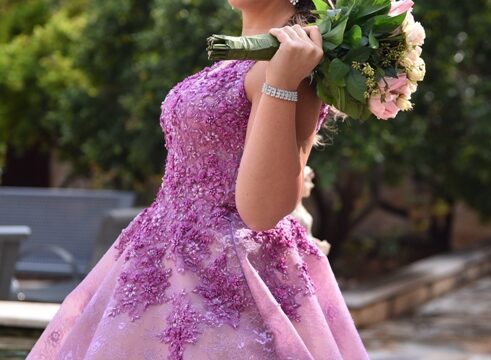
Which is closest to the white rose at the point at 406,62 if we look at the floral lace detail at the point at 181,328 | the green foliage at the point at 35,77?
the floral lace detail at the point at 181,328

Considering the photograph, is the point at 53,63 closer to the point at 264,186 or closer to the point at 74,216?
the point at 74,216

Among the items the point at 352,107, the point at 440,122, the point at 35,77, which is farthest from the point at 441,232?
the point at 352,107

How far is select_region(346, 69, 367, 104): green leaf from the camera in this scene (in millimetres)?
2619

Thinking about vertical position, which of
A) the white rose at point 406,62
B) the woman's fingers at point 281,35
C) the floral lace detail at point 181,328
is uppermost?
the woman's fingers at point 281,35

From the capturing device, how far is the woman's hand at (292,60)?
2.57m

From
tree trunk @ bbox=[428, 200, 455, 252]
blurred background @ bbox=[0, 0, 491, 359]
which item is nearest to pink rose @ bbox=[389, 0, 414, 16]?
blurred background @ bbox=[0, 0, 491, 359]

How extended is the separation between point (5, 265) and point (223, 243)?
425cm

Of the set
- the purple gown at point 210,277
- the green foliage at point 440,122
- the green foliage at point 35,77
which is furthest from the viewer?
the green foliage at point 35,77

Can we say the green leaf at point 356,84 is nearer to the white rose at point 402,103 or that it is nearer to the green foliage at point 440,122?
the white rose at point 402,103

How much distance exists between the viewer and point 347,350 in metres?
2.97

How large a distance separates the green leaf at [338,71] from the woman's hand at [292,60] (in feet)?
0.12

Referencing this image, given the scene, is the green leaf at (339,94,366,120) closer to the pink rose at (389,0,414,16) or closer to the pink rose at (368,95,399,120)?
the pink rose at (368,95,399,120)

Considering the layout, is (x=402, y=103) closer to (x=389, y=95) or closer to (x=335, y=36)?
(x=389, y=95)

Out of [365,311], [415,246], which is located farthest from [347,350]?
[415,246]
